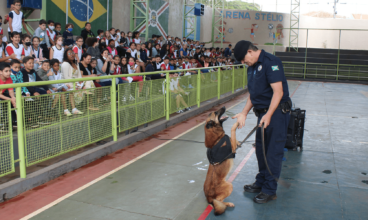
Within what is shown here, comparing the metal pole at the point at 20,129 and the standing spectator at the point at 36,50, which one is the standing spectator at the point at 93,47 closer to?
the standing spectator at the point at 36,50

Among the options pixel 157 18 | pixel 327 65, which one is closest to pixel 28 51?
pixel 157 18

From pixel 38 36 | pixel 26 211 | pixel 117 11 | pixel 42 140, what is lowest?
pixel 26 211

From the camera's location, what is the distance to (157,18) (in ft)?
63.9

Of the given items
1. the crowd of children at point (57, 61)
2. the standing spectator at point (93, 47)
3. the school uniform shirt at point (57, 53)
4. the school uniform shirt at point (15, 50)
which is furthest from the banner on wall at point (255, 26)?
the school uniform shirt at point (15, 50)

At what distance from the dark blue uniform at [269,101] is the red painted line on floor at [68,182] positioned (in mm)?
2562

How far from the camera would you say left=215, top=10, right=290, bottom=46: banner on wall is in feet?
105

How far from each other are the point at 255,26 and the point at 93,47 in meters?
25.6

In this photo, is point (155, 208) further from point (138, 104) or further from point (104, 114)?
point (138, 104)

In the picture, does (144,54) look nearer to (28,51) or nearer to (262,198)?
(28,51)

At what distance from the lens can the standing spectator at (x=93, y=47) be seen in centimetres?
941

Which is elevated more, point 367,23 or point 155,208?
point 367,23

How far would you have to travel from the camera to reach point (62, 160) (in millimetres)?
4984

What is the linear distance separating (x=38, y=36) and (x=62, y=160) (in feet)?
18.1

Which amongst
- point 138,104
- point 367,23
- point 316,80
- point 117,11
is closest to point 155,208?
point 138,104
